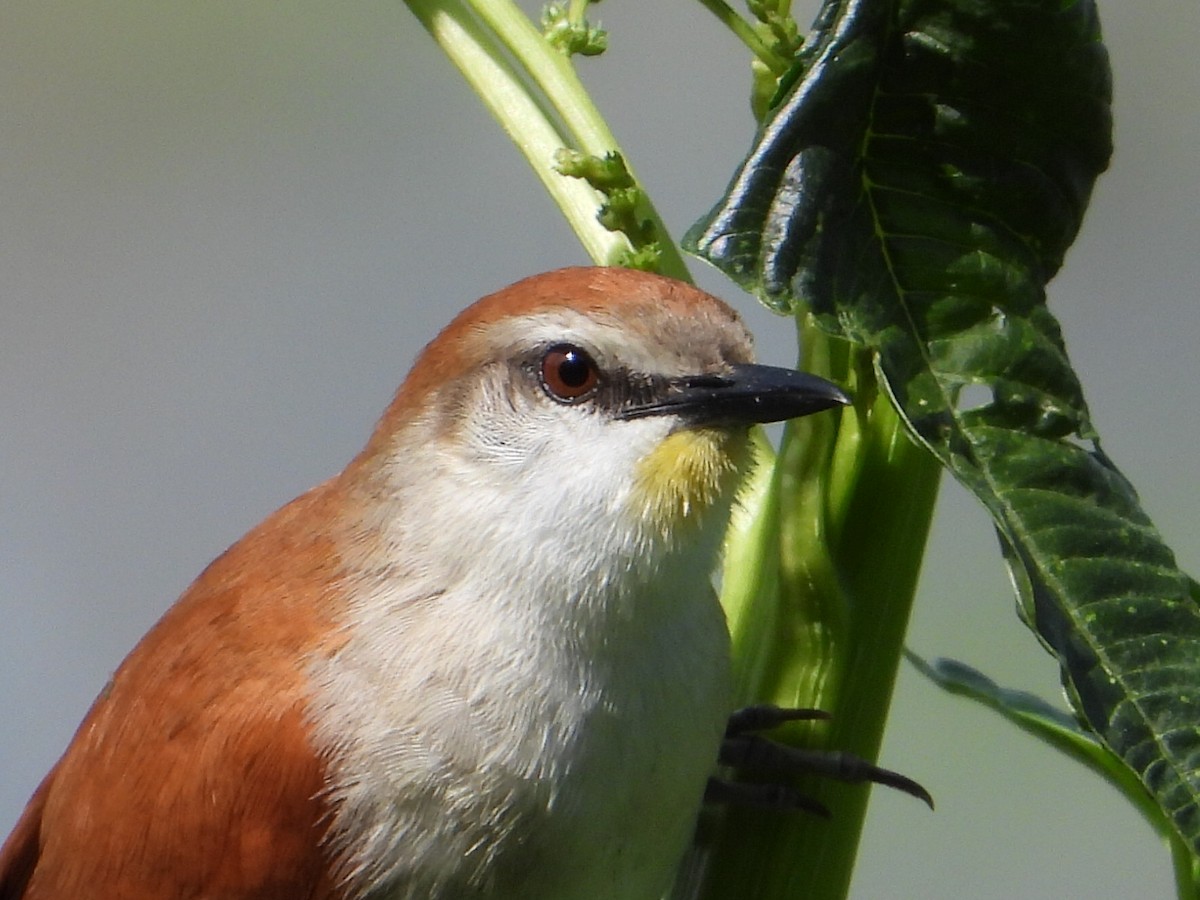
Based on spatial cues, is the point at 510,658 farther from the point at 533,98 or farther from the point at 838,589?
the point at 533,98

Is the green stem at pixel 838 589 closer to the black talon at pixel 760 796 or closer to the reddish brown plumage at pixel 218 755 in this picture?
the black talon at pixel 760 796

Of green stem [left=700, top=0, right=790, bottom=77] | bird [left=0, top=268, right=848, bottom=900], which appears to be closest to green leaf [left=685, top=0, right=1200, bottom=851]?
green stem [left=700, top=0, right=790, bottom=77]

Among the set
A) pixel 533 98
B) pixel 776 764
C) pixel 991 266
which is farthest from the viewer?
pixel 533 98

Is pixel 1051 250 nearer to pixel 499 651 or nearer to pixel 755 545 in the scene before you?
pixel 755 545

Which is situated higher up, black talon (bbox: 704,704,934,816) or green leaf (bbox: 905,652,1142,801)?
green leaf (bbox: 905,652,1142,801)

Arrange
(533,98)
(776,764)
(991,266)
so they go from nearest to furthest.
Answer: (991,266) < (776,764) < (533,98)

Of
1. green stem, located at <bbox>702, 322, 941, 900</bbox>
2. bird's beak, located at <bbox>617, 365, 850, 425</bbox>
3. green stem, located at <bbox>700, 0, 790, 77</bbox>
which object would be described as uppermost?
green stem, located at <bbox>700, 0, 790, 77</bbox>

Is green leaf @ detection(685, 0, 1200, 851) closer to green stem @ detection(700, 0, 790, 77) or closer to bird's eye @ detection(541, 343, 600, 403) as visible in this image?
green stem @ detection(700, 0, 790, 77)

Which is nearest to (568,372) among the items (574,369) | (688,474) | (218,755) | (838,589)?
(574,369)

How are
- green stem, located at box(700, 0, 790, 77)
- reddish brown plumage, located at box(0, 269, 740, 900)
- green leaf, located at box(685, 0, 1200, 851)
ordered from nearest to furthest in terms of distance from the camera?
green leaf, located at box(685, 0, 1200, 851), green stem, located at box(700, 0, 790, 77), reddish brown plumage, located at box(0, 269, 740, 900)
